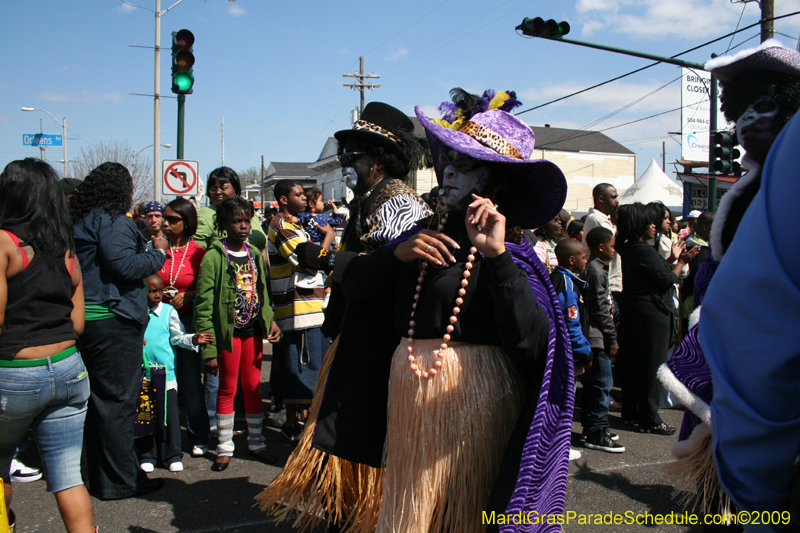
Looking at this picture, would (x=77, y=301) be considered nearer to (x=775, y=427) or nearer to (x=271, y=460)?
(x=271, y=460)

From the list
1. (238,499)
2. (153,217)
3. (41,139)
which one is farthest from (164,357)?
(41,139)

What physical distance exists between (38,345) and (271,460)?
7.15 ft

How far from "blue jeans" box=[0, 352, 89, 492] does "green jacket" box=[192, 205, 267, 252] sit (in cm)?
259

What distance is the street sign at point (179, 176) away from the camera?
834cm

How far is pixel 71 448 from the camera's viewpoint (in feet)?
8.69

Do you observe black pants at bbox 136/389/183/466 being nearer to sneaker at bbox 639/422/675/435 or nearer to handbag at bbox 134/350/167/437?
handbag at bbox 134/350/167/437

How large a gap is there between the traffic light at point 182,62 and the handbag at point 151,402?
192 inches

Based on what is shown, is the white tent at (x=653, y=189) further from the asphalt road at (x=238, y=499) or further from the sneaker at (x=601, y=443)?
the asphalt road at (x=238, y=499)

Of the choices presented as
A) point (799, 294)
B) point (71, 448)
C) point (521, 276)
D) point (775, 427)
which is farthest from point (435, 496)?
point (71, 448)

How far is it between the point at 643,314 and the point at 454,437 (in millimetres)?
4038

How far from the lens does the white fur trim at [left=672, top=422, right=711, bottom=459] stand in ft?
6.03

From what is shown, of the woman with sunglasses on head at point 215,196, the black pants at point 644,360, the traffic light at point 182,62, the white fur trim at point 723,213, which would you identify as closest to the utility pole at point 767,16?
the black pants at point 644,360

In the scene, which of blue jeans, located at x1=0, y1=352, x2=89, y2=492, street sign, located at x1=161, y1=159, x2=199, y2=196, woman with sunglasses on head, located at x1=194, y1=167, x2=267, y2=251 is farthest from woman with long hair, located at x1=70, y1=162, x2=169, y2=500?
street sign, located at x1=161, y1=159, x2=199, y2=196

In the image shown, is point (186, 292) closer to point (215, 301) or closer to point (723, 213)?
point (215, 301)
